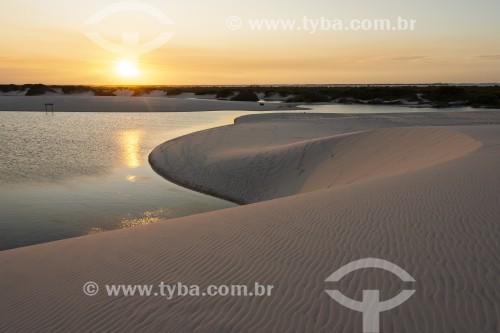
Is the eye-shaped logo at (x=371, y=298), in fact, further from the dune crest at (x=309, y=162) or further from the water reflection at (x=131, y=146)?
the water reflection at (x=131, y=146)

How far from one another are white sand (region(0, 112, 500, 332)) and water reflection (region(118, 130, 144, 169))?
11.8 m

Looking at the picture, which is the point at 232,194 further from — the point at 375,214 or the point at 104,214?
the point at 375,214

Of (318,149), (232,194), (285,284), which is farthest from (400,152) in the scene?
(285,284)

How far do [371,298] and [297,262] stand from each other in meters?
1.19

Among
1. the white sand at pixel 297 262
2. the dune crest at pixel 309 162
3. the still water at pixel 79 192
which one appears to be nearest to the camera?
the white sand at pixel 297 262

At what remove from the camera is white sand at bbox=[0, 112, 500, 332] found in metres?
4.43

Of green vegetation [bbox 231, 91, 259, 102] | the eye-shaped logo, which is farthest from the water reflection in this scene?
green vegetation [bbox 231, 91, 259, 102]

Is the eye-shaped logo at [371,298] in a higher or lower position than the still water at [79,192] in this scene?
higher

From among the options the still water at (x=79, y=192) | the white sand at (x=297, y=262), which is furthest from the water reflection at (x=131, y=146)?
the white sand at (x=297, y=262)

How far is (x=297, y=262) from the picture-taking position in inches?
220

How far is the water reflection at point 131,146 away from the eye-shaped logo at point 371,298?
14800 millimetres

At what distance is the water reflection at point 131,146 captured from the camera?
1977 cm

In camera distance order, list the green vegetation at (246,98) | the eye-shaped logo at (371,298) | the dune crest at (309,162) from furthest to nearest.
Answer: the green vegetation at (246,98) < the dune crest at (309,162) < the eye-shaped logo at (371,298)

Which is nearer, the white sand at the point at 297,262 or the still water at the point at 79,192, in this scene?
the white sand at the point at 297,262
